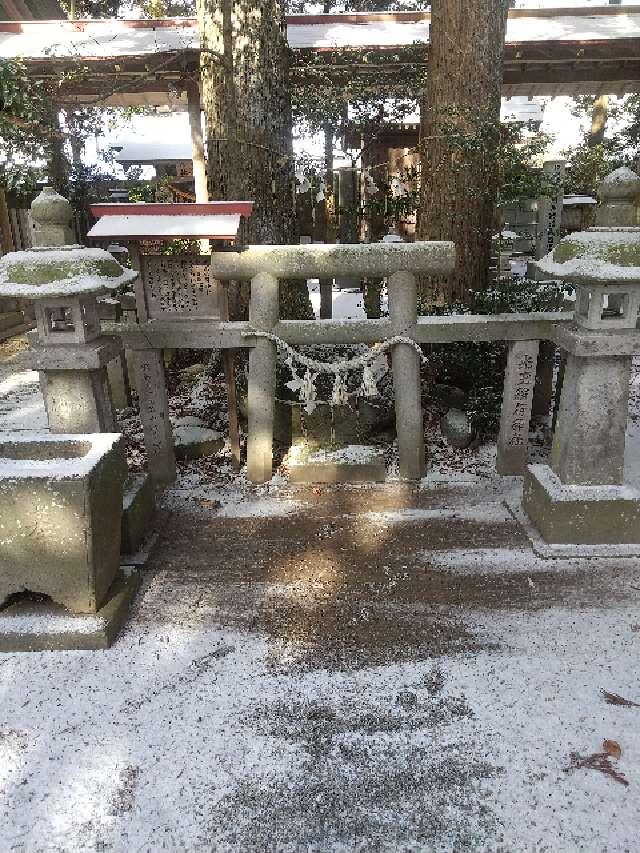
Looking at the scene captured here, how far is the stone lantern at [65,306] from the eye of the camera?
3.96 m

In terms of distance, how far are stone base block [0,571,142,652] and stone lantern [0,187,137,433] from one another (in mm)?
1399

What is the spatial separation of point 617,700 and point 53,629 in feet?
10.1

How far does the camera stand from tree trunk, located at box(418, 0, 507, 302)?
20.2ft

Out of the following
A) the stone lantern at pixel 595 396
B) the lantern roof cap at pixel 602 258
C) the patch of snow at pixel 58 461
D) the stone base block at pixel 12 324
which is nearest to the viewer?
the patch of snow at pixel 58 461

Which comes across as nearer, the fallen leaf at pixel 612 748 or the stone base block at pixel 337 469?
the fallen leaf at pixel 612 748

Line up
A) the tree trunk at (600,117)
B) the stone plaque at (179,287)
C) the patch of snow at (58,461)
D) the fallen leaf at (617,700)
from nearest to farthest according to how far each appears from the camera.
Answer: the fallen leaf at (617,700)
the patch of snow at (58,461)
the stone plaque at (179,287)
the tree trunk at (600,117)

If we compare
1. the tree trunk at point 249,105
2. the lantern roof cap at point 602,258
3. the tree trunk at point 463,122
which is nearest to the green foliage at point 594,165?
the tree trunk at point 463,122

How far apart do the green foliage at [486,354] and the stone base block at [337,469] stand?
131 cm

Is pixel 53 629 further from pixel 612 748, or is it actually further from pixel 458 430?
pixel 458 430

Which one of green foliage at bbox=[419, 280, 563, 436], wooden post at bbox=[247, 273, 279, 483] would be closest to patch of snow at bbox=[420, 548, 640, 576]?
wooden post at bbox=[247, 273, 279, 483]

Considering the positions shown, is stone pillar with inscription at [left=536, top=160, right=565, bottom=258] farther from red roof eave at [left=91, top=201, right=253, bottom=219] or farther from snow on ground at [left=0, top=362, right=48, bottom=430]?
snow on ground at [left=0, top=362, right=48, bottom=430]

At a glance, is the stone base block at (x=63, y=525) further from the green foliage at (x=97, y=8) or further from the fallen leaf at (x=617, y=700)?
the green foliage at (x=97, y=8)

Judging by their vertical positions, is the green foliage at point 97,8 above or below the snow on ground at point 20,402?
above

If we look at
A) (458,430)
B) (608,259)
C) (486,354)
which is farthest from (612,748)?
(486,354)
